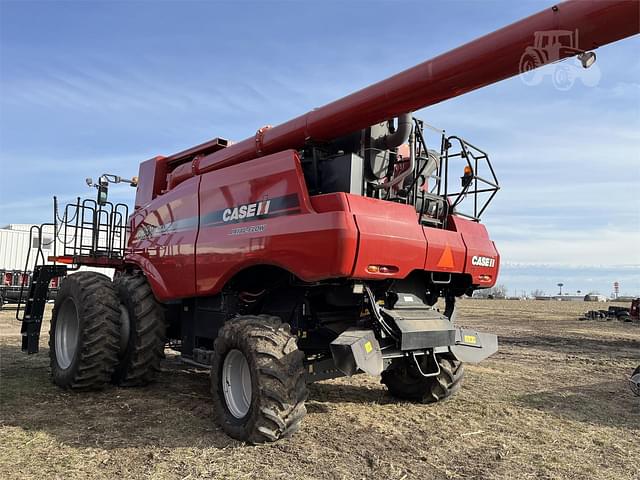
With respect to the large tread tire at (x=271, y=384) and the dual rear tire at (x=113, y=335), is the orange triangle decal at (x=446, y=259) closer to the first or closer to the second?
the large tread tire at (x=271, y=384)

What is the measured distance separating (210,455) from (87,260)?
493 centimetres

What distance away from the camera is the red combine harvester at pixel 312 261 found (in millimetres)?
4562

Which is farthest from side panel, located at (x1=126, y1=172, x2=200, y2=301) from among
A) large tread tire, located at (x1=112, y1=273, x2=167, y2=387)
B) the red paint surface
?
the red paint surface

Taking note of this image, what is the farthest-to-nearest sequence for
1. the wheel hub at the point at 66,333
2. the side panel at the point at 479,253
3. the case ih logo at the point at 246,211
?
the wheel hub at the point at 66,333 < the side panel at the point at 479,253 < the case ih logo at the point at 246,211

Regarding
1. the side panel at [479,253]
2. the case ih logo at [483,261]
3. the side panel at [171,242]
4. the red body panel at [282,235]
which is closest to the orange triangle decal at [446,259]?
the red body panel at [282,235]

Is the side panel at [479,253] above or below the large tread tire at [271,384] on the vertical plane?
above

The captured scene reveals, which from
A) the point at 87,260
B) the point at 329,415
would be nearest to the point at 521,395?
the point at 329,415

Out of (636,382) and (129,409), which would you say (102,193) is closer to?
(129,409)

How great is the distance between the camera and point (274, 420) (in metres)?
4.55

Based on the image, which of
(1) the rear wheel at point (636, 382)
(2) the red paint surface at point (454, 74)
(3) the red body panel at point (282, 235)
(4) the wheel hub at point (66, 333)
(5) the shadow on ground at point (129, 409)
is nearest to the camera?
(2) the red paint surface at point (454, 74)

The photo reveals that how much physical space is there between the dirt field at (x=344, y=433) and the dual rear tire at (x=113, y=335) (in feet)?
0.77

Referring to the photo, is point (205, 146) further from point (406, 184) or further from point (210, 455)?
point (210, 455)

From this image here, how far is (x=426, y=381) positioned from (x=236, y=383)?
238cm

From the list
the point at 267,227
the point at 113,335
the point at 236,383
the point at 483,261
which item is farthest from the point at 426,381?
the point at 113,335
